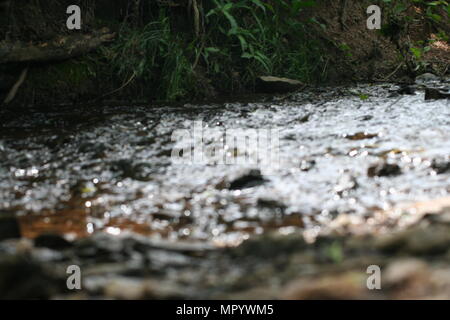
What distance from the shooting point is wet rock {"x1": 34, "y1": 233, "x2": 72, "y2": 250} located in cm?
169

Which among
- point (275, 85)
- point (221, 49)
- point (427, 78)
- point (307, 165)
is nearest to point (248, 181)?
point (307, 165)

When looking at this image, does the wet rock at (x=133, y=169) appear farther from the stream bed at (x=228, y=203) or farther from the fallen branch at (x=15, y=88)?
the fallen branch at (x=15, y=88)

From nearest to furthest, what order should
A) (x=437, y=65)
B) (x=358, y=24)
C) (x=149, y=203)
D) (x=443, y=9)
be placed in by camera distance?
(x=149, y=203)
(x=437, y=65)
(x=358, y=24)
(x=443, y=9)

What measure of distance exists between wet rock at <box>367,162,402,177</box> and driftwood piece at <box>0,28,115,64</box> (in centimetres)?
298

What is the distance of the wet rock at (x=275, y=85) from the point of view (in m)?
5.12

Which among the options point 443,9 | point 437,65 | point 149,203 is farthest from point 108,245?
point 443,9

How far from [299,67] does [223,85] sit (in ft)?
3.19

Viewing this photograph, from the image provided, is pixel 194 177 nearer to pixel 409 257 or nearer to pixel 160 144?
pixel 160 144

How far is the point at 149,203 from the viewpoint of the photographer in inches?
84.2

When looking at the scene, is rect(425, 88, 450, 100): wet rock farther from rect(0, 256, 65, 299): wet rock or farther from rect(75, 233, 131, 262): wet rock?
rect(0, 256, 65, 299): wet rock

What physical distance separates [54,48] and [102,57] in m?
0.42

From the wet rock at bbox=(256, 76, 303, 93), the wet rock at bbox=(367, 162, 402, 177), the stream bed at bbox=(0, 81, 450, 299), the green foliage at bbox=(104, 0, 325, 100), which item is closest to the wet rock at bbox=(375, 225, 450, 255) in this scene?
the stream bed at bbox=(0, 81, 450, 299)

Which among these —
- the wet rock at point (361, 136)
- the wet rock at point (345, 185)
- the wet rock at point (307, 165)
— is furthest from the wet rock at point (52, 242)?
the wet rock at point (361, 136)

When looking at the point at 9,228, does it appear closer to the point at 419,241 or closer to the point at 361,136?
the point at 419,241
